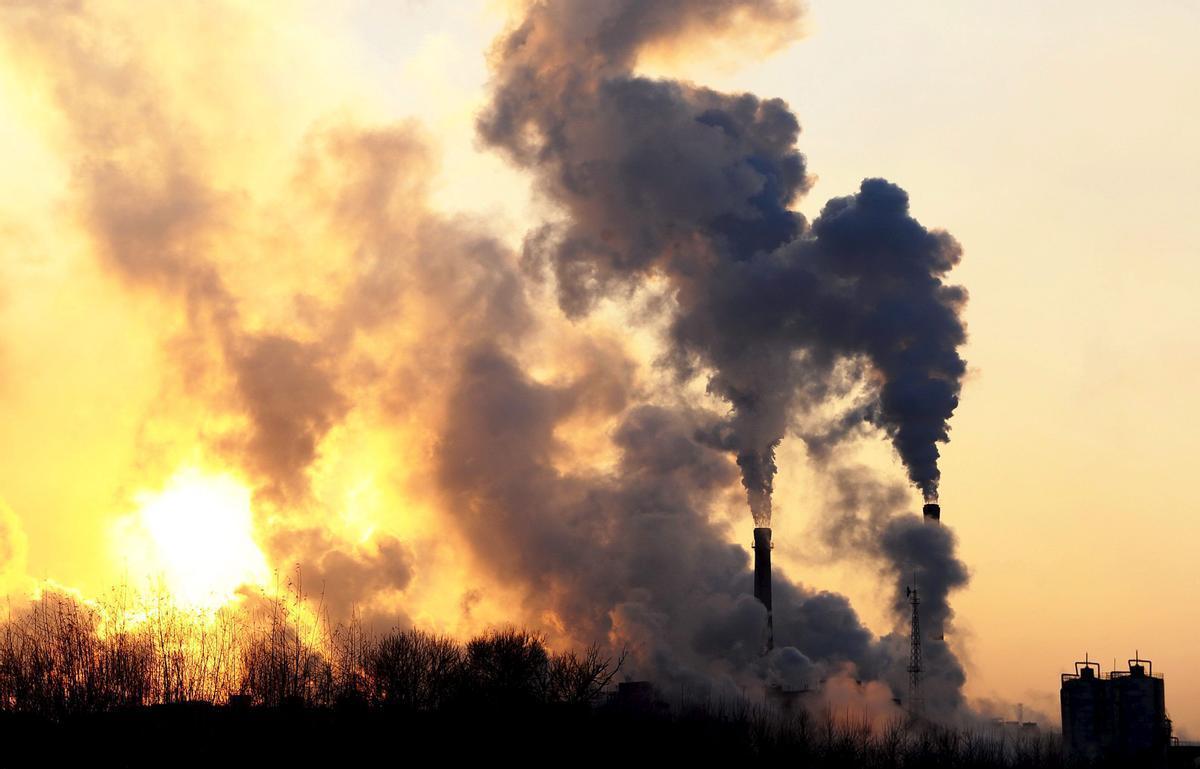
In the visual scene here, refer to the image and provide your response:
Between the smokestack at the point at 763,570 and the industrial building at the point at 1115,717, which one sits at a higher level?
the smokestack at the point at 763,570

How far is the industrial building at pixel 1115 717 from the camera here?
299 ft

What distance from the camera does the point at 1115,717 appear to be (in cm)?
9394

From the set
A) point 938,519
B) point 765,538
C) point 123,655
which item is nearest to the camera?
point 123,655

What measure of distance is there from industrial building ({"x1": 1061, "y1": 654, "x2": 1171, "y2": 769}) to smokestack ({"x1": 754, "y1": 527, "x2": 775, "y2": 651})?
65.0 ft

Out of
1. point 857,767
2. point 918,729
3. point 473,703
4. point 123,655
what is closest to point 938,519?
point 918,729

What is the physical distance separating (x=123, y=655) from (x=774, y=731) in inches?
1386

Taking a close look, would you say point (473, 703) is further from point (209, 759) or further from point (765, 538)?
point (765, 538)

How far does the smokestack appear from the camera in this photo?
102 metres

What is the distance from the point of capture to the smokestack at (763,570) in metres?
102

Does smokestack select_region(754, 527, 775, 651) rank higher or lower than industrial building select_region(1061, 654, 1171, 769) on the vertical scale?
higher

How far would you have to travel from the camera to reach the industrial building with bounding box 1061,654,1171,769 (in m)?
91.2

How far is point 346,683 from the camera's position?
248 ft

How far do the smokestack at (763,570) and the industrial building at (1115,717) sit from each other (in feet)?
65.0

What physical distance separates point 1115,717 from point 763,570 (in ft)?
79.1
